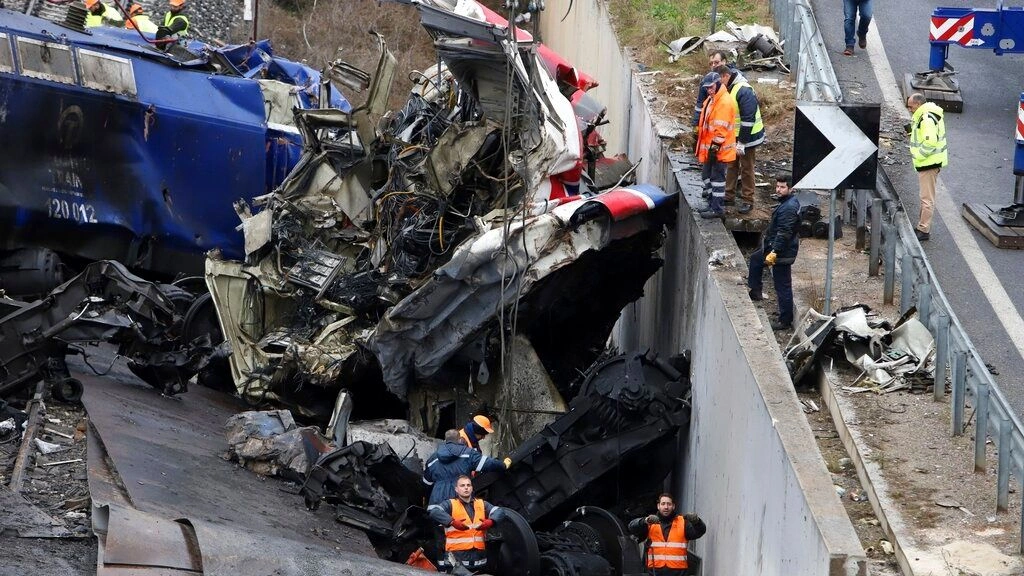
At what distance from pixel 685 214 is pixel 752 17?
6.20 meters

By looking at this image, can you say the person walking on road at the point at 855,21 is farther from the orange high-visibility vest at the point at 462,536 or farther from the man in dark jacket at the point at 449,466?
the orange high-visibility vest at the point at 462,536

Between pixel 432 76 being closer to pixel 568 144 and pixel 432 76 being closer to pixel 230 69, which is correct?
pixel 230 69

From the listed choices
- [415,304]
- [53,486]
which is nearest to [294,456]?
[415,304]

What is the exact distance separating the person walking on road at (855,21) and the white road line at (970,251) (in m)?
0.64

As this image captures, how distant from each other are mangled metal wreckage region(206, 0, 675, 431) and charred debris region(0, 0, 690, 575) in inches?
0.8

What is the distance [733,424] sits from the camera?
338 inches

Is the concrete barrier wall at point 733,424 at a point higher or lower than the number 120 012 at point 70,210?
higher

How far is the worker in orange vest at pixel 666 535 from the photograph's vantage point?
891cm

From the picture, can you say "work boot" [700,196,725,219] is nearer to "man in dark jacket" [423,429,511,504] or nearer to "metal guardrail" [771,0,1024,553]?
"metal guardrail" [771,0,1024,553]

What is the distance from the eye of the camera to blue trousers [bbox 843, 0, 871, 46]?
50.6 feet

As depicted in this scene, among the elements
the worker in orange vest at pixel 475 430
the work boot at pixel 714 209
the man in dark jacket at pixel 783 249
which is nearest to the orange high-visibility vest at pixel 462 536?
the worker in orange vest at pixel 475 430

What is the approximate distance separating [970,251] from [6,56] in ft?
28.9

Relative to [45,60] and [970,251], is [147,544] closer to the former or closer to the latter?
[970,251]

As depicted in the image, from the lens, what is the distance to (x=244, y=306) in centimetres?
1321
